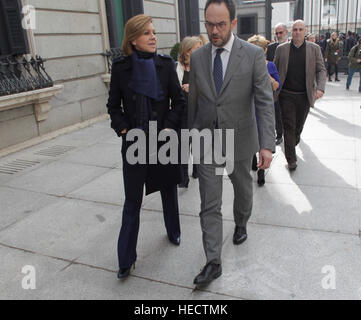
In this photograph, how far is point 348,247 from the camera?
3.53 m

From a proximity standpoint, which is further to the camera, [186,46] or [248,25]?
[248,25]

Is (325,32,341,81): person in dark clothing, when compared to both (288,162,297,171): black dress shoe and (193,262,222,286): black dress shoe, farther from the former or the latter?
(193,262,222,286): black dress shoe

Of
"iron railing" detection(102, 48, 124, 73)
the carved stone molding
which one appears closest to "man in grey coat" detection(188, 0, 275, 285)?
the carved stone molding

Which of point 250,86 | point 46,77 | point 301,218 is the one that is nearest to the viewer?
point 250,86

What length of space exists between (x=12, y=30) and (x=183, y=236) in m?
5.49

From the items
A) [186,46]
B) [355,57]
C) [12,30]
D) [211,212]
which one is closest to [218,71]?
[211,212]

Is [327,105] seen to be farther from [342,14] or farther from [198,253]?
[342,14]

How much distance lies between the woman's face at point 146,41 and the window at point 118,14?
7.76m

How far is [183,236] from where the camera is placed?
3902mm

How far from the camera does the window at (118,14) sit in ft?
33.2

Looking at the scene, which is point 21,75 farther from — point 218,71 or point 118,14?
point 218,71

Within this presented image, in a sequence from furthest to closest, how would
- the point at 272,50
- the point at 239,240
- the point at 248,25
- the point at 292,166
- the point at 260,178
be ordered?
the point at 248,25
the point at 272,50
the point at 292,166
the point at 260,178
the point at 239,240

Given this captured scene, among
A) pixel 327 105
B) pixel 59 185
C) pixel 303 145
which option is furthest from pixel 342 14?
pixel 59 185
